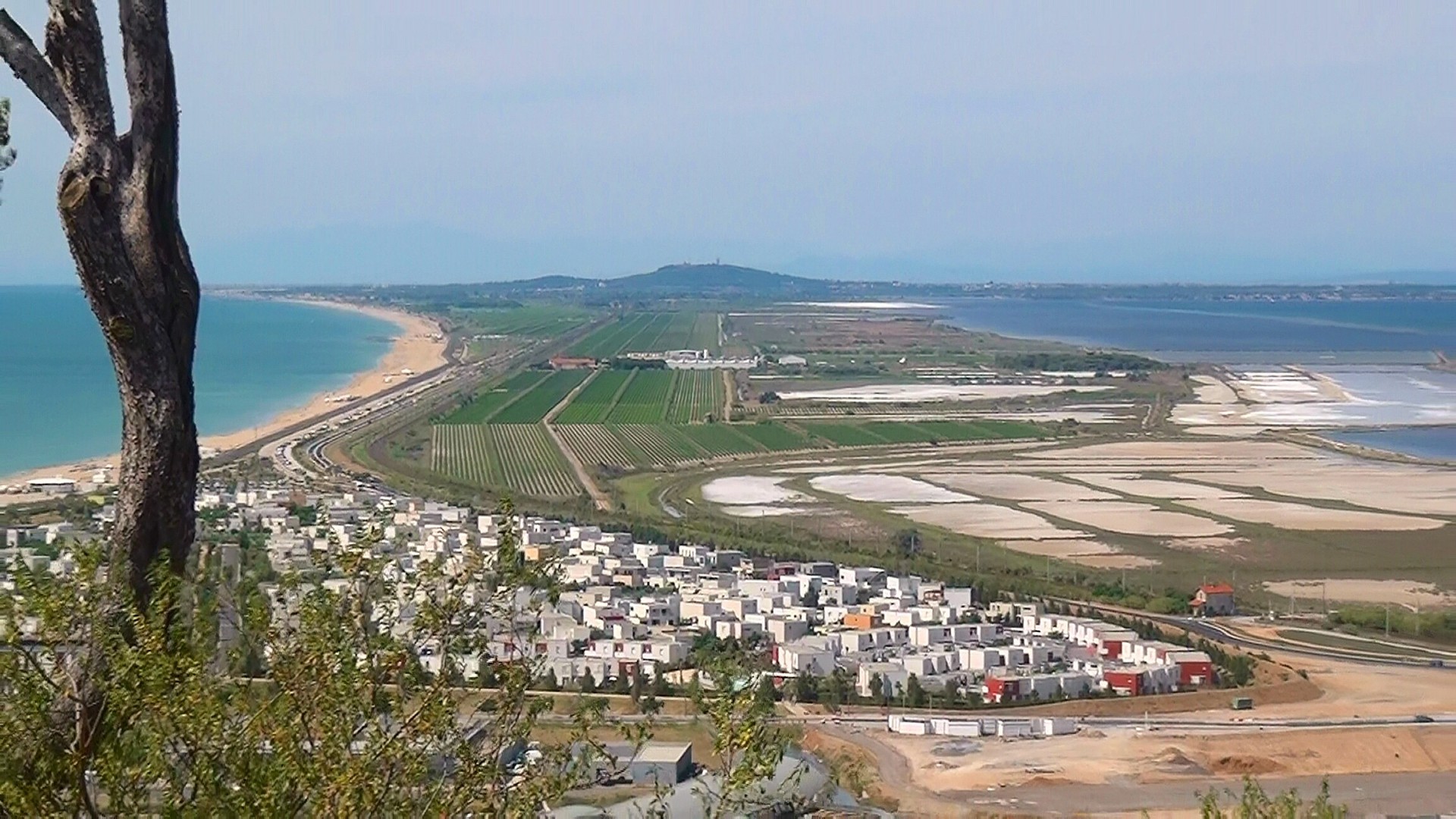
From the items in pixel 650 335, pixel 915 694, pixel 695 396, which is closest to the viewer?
pixel 915 694

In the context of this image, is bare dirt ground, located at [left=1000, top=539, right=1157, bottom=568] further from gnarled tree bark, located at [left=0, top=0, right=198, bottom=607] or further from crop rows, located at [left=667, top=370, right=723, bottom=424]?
gnarled tree bark, located at [left=0, top=0, right=198, bottom=607]

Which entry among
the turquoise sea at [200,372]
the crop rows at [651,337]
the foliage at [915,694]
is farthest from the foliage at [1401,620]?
the crop rows at [651,337]

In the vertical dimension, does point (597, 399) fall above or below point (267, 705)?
below

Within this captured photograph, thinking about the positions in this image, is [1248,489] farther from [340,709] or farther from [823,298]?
[823,298]

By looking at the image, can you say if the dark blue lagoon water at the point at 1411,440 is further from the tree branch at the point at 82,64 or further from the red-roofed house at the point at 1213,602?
the tree branch at the point at 82,64

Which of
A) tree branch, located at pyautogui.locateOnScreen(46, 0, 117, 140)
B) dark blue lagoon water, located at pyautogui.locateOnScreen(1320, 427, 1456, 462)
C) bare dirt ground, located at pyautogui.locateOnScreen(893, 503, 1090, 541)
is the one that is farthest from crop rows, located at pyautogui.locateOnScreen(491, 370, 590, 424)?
tree branch, located at pyautogui.locateOnScreen(46, 0, 117, 140)

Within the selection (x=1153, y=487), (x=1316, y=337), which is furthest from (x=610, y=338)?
(x=1153, y=487)

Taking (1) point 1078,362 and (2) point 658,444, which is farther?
(1) point 1078,362

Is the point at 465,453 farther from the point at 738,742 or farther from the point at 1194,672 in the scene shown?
the point at 738,742
